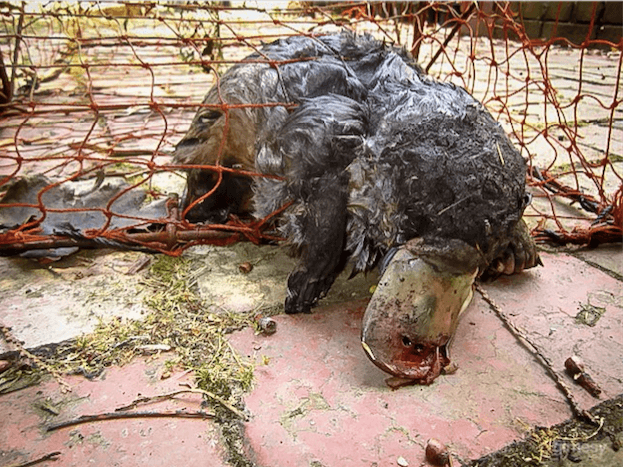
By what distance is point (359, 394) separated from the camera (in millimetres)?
1379

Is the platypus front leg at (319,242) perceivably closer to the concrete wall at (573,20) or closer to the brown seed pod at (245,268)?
the brown seed pod at (245,268)

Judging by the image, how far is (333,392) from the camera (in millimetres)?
1382

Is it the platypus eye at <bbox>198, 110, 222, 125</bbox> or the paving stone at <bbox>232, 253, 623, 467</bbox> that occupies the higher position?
the platypus eye at <bbox>198, 110, 222, 125</bbox>

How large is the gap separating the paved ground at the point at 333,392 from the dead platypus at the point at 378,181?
0.39ft

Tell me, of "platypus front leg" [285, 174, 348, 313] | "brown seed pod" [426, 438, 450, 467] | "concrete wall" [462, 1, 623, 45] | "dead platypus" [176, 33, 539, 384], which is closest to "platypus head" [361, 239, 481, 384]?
"dead platypus" [176, 33, 539, 384]

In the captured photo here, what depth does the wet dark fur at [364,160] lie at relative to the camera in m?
1.42

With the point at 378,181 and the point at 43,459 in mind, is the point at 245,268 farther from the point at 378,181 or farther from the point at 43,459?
the point at 43,459

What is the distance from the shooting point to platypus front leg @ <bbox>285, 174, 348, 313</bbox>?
1699mm

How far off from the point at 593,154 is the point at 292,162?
7.14 ft

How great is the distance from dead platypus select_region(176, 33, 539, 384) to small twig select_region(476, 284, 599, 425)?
16cm

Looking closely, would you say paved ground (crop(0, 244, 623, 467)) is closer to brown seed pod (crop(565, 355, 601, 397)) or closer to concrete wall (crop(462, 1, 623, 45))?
brown seed pod (crop(565, 355, 601, 397))

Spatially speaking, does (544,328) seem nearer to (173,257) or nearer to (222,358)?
(222,358)

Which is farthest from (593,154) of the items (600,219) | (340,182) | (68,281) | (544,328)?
(68,281)

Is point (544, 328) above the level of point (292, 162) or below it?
below
